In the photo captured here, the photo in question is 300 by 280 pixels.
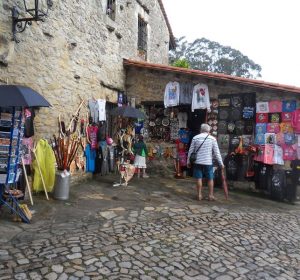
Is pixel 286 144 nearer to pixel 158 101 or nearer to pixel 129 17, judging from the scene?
pixel 158 101

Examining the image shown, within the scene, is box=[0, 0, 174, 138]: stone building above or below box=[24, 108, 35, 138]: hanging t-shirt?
above

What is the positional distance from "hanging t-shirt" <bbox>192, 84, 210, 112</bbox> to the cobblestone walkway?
378 cm

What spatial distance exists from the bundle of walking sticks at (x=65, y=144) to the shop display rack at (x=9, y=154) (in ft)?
4.70

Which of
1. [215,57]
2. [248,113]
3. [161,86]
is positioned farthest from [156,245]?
[215,57]

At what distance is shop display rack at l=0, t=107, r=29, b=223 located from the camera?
5.07 metres

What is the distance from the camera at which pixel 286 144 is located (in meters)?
7.91

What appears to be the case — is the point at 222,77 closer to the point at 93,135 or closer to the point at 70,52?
the point at 93,135

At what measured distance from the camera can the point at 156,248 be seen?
455 cm

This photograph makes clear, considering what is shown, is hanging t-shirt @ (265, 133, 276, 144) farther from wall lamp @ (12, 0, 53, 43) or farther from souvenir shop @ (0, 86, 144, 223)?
wall lamp @ (12, 0, 53, 43)

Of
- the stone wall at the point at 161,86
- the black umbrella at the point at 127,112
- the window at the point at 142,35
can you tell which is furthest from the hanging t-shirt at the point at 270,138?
the window at the point at 142,35

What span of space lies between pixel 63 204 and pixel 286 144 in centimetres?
517

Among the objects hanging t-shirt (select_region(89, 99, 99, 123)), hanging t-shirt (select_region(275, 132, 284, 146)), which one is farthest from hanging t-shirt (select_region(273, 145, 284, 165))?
hanging t-shirt (select_region(89, 99, 99, 123))

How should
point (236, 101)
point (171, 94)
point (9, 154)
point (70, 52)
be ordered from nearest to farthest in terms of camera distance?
point (9, 154), point (70, 52), point (236, 101), point (171, 94)

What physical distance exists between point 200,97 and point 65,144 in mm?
4063
